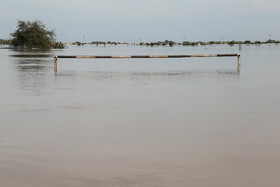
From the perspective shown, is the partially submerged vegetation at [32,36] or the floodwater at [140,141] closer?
the floodwater at [140,141]

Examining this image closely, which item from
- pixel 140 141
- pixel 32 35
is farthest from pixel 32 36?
pixel 140 141

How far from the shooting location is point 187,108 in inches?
493

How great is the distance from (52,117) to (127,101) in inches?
144

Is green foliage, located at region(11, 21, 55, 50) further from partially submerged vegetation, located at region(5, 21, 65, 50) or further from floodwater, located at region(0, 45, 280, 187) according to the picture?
floodwater, located at region(0, 45, 280, 187)

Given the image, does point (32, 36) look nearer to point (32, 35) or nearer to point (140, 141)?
point (32, 35)

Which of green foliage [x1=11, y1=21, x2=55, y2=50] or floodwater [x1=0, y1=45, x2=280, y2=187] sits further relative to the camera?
green foliage [x1=11, y1=21, x2=55, y2=50]

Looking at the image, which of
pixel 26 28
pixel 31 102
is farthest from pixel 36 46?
pixel 31 102

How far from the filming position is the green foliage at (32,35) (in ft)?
252

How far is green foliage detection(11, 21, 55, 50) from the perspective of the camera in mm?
76812

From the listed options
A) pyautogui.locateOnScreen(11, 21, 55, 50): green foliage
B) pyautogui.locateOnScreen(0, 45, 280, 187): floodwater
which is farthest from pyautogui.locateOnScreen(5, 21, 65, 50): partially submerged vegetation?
pyautogui.locateOnScreen(0, 45, 280, 187): floodwater

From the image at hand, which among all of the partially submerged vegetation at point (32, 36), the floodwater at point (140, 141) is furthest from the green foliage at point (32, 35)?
the floodwater at point (140, 141)

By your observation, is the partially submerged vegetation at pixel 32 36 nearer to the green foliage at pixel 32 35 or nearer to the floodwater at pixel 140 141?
the green foliage at pixel 32 35

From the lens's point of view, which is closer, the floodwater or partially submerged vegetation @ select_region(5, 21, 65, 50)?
the floodwater

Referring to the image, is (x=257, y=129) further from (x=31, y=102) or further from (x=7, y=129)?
(x=31, y=102)
